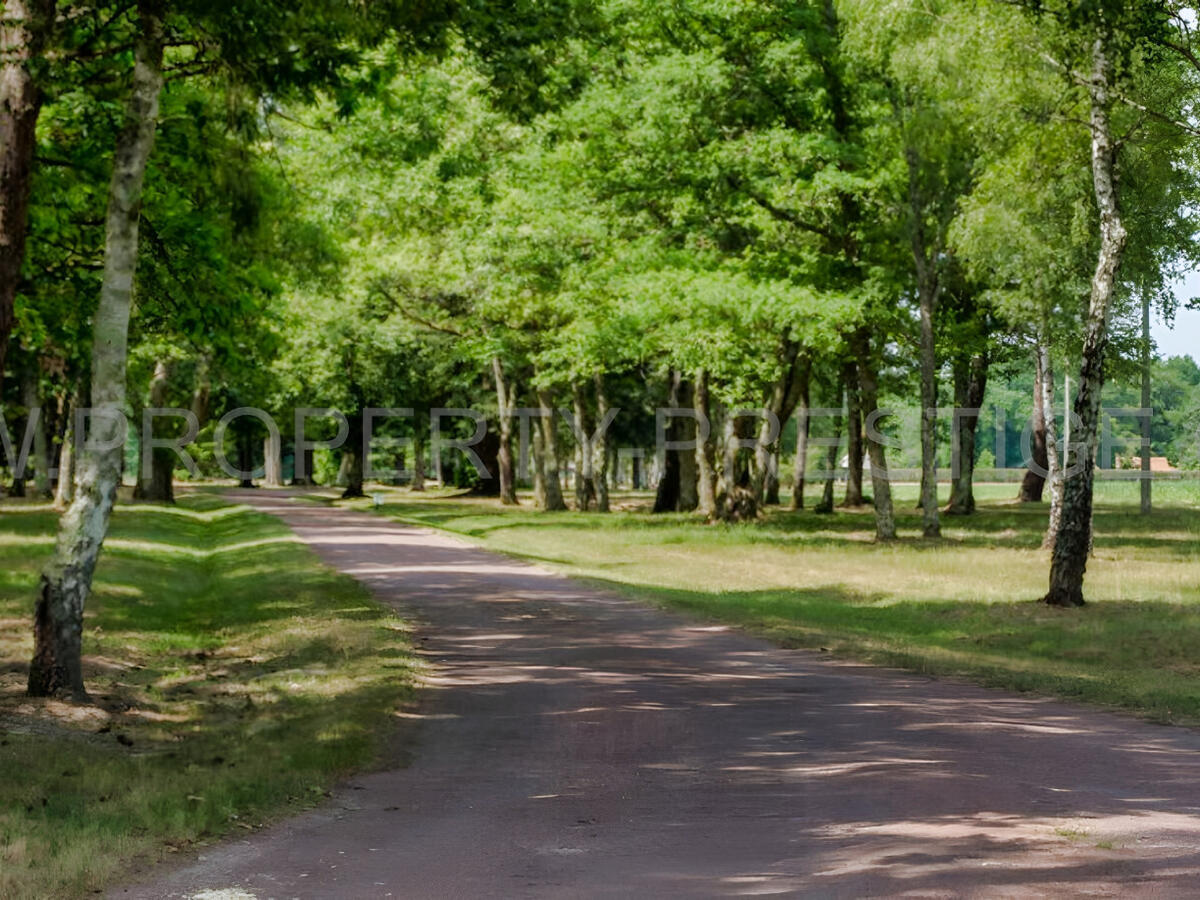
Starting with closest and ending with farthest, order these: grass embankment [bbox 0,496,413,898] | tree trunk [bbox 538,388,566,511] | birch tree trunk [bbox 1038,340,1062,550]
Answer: grass embankment [bbox 0,496,413,898] → birch tree trunk [bbox 1038,340,1062,550] → tree trunk [bbox 538,388,566,511]

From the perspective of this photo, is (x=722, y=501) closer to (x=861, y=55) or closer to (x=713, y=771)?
(x=861, y=55)

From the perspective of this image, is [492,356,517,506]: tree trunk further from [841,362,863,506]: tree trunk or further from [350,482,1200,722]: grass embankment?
[841,362,863,506]: tree trunk

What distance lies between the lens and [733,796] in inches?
340

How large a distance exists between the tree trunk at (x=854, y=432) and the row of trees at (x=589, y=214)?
14.7 inches

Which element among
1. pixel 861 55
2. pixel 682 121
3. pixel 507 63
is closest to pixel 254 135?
pixel 507 63

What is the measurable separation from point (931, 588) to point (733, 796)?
1678 centimetres

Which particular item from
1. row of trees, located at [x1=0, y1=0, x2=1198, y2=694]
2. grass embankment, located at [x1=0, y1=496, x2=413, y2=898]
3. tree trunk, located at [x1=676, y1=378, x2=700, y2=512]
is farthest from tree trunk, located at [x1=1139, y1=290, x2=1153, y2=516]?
grass embankment, located at [x1=0, y1=496, x2=413, y2=898]

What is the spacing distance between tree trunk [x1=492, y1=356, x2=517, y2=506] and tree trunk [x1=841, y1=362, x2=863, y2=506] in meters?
13.1

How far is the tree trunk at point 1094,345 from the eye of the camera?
20.6 metres

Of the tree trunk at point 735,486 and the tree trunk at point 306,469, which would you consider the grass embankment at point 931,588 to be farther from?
the tree trunk at point 306,469

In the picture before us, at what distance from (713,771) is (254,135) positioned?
7.08 m

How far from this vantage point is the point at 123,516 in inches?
1676

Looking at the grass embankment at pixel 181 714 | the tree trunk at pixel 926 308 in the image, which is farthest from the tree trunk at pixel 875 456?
the grass embankment at pixel 181 714

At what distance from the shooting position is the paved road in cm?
661
